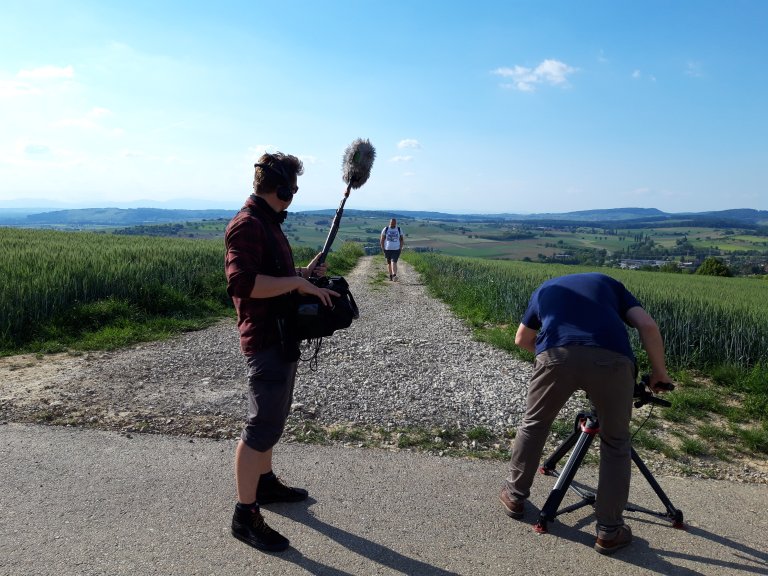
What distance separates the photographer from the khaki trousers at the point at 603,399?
10.0 feet

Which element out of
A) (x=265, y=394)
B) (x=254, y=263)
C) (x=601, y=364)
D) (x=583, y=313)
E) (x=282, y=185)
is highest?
(x=282, y=185)

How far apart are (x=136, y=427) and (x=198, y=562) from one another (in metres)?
2.19

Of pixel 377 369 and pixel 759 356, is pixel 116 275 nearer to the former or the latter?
pixel 377 369

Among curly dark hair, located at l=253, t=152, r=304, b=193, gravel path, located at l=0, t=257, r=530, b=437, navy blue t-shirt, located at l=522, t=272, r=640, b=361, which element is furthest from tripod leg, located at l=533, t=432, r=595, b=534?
curly dark hair, located at l=253, t=152, r=304, b=193

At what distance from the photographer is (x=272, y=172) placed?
3096 mm

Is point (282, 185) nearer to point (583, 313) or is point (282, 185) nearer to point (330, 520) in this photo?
point (583, 313)

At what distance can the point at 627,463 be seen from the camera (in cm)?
319

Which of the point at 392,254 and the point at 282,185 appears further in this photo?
the point at 392,254

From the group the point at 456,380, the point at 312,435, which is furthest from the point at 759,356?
the point at 312,435

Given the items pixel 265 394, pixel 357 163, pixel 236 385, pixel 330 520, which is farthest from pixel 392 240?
pixel 265 394

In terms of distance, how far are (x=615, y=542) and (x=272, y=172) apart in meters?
2.97

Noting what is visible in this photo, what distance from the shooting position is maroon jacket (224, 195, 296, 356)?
9.68 feet

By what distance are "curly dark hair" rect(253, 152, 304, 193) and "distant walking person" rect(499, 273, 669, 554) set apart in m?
1.75

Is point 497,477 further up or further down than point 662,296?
further down
